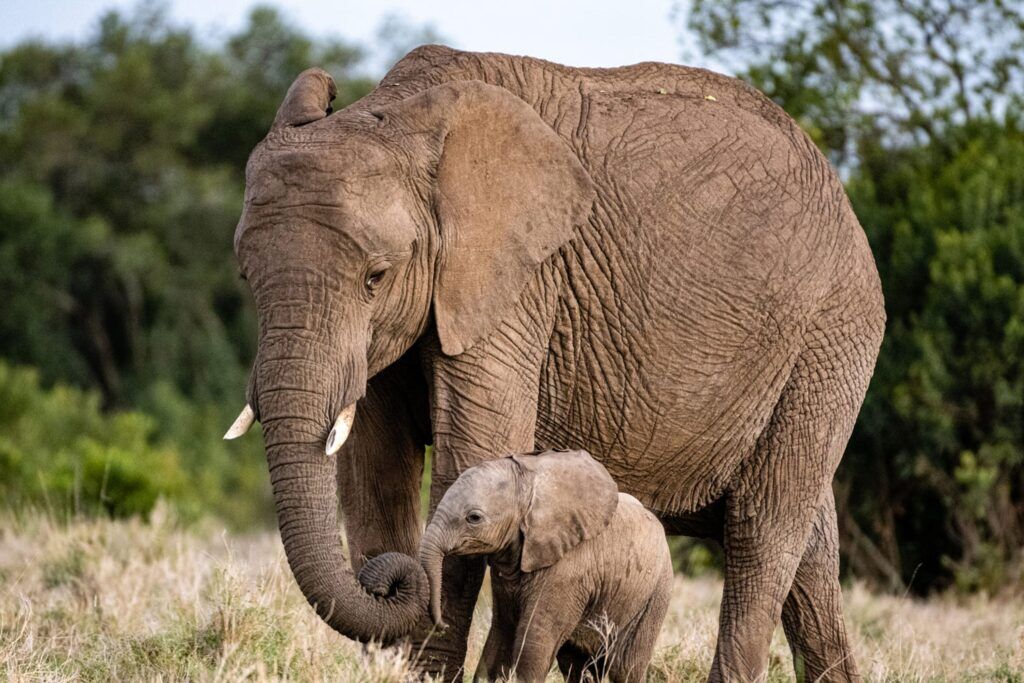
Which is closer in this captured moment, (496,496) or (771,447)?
(496,496)

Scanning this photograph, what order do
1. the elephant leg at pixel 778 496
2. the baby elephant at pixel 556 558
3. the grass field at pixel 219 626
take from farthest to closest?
the elephant leg at pixel 778 496, the grass field at pixel 219 626, the baby elephant at pixel 556 558

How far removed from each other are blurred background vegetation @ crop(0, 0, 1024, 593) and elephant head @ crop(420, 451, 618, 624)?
279 cm

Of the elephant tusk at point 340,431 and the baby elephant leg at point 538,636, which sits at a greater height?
the elephant tusk at point 340,431

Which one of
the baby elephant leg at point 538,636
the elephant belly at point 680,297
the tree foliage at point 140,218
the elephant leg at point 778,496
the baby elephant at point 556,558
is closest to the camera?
the baby elephant at point 556,558

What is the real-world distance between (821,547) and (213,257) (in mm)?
34528

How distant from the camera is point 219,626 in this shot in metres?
6.45

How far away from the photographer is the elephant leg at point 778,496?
6.80m

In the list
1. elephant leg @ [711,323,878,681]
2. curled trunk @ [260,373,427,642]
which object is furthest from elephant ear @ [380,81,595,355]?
elephant leg @ [711,323,878,681]

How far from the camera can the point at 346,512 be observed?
6.59 m

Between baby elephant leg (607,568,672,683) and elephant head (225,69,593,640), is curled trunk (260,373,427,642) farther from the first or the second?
baby elephant leg (607,568,672,683)

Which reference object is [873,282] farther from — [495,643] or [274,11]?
[274,11]

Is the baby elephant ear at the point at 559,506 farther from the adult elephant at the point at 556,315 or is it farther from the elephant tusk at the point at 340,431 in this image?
the elephant tusk at the point at 340,431

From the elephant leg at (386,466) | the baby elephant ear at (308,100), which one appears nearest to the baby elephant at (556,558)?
the elephant leg at (386,466)

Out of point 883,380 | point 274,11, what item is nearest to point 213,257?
point 274,11
